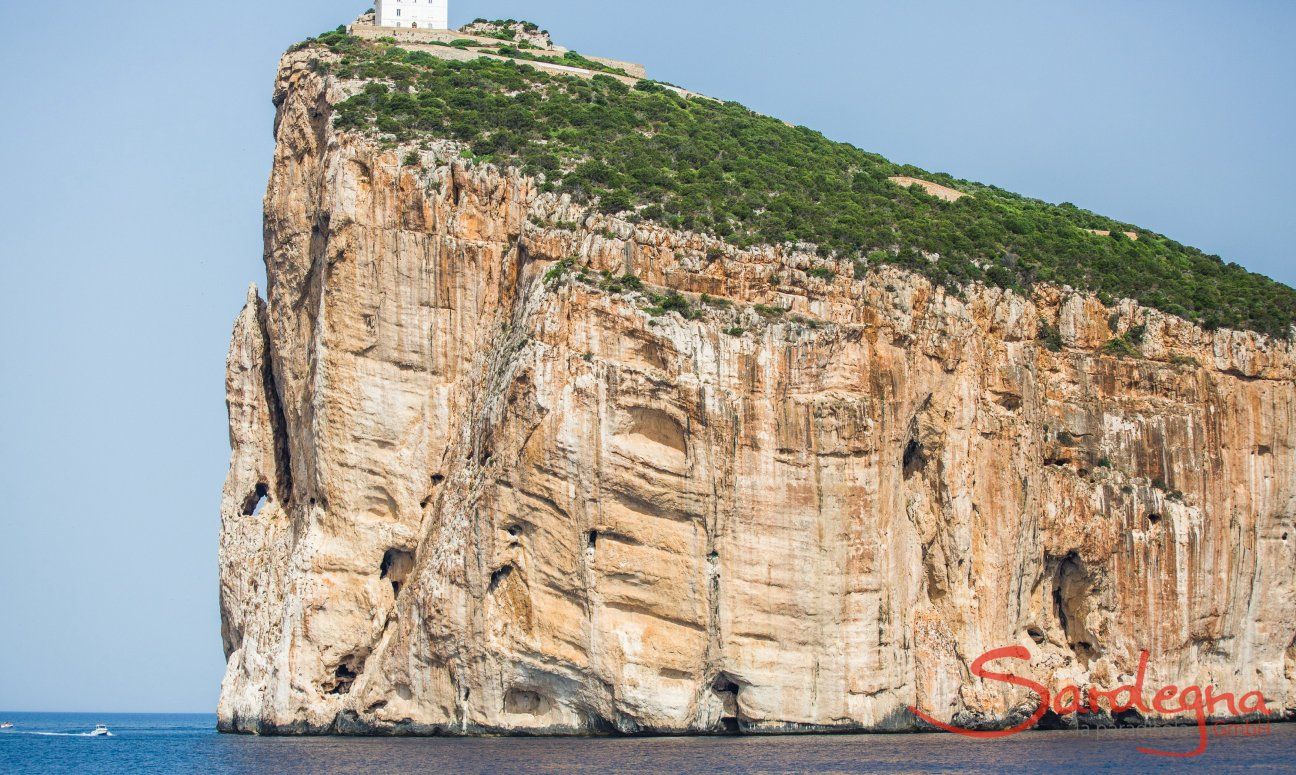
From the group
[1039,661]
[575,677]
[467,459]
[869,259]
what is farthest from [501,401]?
[1039,661]

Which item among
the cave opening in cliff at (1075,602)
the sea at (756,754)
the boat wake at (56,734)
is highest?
the cave opening in cliff at (1075,602)

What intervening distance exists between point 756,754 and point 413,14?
1677 inches

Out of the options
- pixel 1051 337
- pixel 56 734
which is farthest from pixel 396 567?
pixel 56 734

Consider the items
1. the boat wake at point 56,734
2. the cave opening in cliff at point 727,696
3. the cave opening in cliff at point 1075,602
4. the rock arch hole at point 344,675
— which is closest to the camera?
the cave opening in cliff at point 727,696

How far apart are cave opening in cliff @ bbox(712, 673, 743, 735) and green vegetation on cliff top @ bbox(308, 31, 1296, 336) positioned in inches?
518

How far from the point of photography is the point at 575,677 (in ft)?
146

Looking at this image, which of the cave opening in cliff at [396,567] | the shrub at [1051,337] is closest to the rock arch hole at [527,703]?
the cave opening in cliff at [396,567]

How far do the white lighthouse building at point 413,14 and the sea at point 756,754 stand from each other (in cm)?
3395

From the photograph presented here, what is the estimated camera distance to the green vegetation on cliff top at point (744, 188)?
51.9 metres

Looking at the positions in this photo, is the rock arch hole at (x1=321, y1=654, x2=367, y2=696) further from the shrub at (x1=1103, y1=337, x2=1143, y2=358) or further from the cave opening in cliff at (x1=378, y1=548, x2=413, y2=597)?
the shrub at (x1=1103, y1=337, x2=1143, y2=358)

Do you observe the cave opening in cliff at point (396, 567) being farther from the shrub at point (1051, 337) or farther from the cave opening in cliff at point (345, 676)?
the shrub at point (1051, 337)

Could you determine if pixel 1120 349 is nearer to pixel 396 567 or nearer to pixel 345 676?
pixel 396 567
